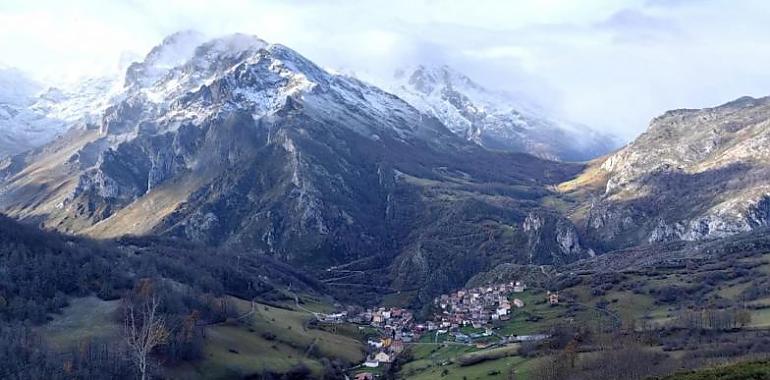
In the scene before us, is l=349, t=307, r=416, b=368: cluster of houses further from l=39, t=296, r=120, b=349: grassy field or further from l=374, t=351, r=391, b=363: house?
l=39, t=296, r=120, b=349: grassy field

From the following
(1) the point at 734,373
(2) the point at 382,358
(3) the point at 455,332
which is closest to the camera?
(1) the point at 734,373

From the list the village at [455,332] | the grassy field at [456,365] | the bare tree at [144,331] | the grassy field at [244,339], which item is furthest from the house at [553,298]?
the bare tree at [144,331]

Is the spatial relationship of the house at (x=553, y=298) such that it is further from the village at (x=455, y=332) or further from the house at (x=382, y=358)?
the house at (x=382, y=358)

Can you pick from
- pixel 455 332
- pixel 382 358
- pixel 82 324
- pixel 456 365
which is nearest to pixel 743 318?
pixel 456 365

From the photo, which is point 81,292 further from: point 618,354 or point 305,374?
point 618,354

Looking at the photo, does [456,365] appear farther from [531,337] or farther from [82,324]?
[82,324]

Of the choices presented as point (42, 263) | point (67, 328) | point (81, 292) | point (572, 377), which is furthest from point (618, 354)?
point (42, 263)
